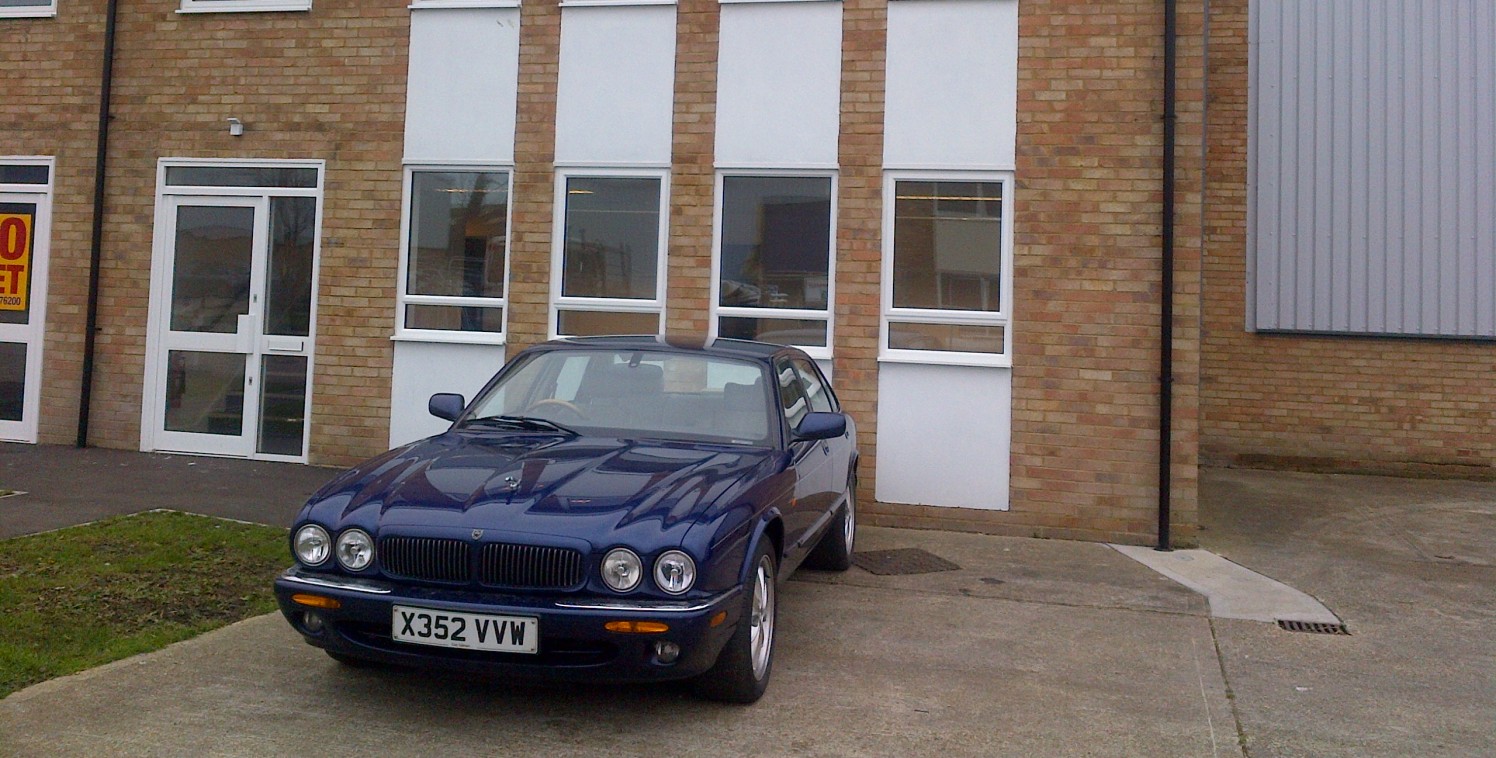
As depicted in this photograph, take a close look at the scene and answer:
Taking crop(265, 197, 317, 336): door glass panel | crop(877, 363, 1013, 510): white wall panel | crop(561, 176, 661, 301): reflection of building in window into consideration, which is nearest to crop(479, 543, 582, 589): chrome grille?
crop(877, 363, 1013, 510): white wall panel

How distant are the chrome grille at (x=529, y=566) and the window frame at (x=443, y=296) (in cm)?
565

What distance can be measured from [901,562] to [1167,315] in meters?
2.79

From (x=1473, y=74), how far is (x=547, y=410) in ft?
40.7

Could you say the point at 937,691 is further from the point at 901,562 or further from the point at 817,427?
the point at 901,562

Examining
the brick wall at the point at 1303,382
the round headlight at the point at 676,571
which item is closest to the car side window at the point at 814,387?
the round headlight at the point at 676,571

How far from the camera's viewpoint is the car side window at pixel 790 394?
18.0 ft

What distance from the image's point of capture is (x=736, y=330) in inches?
358

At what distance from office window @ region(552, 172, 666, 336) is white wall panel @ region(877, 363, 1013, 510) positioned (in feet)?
7.05

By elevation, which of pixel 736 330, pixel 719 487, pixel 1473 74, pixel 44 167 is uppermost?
pixel 1473 74

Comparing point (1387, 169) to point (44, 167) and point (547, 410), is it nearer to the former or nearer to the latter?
point (547, 410)

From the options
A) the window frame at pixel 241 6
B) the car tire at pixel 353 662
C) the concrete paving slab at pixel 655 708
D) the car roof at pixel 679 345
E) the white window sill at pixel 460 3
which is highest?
the window frame at pixel 241 6

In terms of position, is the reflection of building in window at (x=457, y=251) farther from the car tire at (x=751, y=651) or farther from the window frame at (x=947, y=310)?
the car tire at (x=751, y=651)

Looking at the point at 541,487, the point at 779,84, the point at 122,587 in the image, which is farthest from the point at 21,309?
the point at 541,487

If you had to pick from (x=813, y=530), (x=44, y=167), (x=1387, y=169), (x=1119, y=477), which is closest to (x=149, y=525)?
(x=813, y=530)
